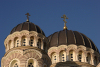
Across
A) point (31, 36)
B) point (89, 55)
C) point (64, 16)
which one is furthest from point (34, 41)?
point (64, 16)

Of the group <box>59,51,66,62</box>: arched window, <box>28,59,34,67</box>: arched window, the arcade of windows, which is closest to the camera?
<box>28,59,34,67</box>: arched window

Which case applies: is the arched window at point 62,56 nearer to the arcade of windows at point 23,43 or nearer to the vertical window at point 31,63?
the arcade of windows at point 23,43

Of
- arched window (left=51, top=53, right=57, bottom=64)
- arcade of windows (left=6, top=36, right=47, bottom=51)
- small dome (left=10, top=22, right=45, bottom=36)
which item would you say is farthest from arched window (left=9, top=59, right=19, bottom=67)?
arched window (left=51, top=53, right=57, bottom=64)

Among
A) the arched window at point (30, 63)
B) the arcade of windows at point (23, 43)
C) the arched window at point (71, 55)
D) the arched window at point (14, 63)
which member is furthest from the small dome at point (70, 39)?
the arched window at point (14, 63)

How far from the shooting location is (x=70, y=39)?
166 ft

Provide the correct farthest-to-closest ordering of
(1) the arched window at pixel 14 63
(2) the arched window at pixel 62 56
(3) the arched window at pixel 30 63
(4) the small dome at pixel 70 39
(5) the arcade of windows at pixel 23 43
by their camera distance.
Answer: (4) the small dome at pixel 70 39
(2) the arched window at pixel 62 56
(5) the arcade of windows at pixel 23 43
(1) the arched window at pixel 14 63
(3) the arched window at pixel 30 63

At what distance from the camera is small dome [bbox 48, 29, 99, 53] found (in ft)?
166

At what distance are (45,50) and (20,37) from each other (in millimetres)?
4149

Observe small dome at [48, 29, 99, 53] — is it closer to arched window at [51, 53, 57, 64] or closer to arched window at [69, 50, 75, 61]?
arched window at [69, 50, 75, 61]

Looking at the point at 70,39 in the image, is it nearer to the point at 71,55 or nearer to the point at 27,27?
the point at 71,55

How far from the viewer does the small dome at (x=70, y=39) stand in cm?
5047

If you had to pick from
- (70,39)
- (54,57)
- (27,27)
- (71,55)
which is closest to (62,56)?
(71,55)

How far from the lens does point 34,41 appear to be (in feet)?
146

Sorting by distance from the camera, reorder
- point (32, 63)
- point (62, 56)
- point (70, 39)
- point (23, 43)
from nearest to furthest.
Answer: point (32, 63) → point (23, 43) → point (62, 56) → point (70, 39)
